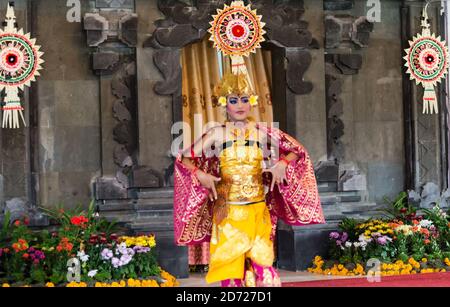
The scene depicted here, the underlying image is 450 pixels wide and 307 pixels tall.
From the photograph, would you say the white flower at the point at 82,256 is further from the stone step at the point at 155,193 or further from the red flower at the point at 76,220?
the stone step at the point at 155,193

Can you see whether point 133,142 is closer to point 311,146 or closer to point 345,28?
point 311,146

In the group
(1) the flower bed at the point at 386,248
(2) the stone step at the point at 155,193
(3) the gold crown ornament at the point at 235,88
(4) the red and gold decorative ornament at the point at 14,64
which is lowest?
(1) the flower bed at the point at 386,248

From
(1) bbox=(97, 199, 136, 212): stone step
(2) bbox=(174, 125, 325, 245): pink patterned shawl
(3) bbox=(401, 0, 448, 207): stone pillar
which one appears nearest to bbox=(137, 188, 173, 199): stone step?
(1) bbox=(97, 199, 136, 212): stone step

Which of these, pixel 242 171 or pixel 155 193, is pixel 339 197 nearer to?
pixel 155 193

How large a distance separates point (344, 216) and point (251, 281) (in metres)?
4.07

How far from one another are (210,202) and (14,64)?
3933mm

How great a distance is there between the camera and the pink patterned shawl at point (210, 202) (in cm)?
668

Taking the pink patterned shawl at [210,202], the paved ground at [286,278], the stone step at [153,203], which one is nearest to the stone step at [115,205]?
the stone step at [153,203]

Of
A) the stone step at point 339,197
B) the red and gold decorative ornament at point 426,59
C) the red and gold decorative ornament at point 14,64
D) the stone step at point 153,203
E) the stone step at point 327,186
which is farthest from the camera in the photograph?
the red and gold decorative ornament at point 426,59

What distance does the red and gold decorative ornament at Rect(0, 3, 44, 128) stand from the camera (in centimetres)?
944

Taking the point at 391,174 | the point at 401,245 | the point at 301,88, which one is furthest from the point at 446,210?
the point at 301,88

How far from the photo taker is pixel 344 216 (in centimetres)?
1028

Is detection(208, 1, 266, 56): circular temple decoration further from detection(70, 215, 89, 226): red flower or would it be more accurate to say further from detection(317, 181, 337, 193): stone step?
detection(70, 215, 89, 226): red flower

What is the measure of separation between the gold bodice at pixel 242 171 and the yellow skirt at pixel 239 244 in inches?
3.8
